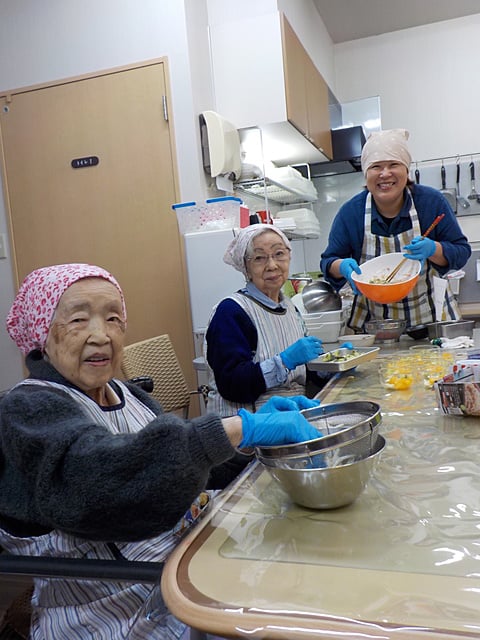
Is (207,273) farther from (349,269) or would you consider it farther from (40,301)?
(40,301)

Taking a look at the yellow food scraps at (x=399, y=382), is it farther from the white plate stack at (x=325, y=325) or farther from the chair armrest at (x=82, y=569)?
the chair armrest at (x=82, y=569)

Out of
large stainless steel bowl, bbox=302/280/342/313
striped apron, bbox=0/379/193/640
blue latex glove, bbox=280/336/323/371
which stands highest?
large stainless steel bowl, bbox=302/280/342/313

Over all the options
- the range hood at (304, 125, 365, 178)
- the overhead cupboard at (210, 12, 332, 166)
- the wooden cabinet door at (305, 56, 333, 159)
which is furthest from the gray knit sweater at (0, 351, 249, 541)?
the range hood at (304, 125, 365, 178)

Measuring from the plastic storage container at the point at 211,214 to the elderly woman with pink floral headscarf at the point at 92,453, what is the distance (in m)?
1.73

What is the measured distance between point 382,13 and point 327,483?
14.8ft

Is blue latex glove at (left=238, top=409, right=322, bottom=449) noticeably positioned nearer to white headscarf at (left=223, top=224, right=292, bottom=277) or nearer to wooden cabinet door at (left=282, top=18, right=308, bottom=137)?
white headscarf at (left=223, top=224, right=292, bottom=277)

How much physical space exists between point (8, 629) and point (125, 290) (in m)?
2.22

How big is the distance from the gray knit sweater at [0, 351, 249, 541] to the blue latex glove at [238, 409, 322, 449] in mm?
90

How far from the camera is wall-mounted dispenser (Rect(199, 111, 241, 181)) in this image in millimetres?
2877

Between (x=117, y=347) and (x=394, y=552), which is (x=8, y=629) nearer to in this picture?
(x=117, y=347)

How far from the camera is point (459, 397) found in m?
1.17

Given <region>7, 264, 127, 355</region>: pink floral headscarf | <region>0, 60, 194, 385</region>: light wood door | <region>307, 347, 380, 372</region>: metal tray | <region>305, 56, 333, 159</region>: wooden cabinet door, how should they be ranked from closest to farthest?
1. <region>7, 264, 127, 355</region>: pink floral headscarf
2. <region>307, 347, 380, 372</region>: metal tray
3. <region>0, 60, 194, 385</region>: light wood door
4. <region>305, 56, 333, 159</region>: wooden cabinet door

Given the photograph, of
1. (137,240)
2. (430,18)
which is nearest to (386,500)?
(137,240)

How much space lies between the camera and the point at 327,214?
490 cm
